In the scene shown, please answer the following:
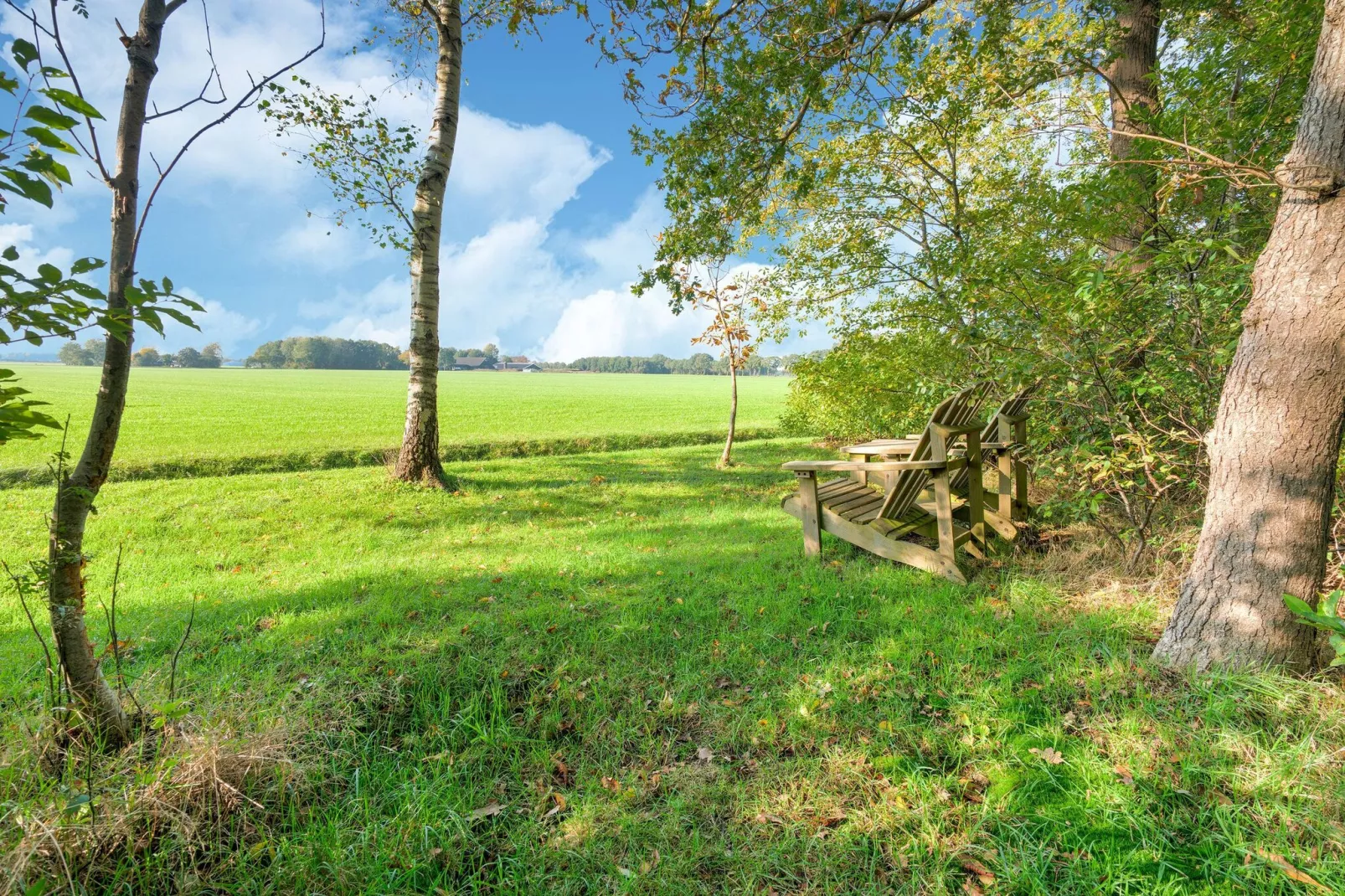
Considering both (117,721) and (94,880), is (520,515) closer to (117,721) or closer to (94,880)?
(117,721)

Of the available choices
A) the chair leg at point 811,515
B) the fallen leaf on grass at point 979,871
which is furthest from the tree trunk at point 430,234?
the fallen leaf on grass at point 979,871

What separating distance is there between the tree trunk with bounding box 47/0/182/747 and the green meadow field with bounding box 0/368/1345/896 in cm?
29

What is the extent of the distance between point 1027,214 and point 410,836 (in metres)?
8.34

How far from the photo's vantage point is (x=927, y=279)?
886cm

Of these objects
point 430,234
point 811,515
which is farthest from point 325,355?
point 811,515

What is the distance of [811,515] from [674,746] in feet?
9.48

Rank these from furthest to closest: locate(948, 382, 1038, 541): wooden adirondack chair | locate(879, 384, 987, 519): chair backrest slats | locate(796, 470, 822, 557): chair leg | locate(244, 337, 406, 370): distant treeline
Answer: locate(244, 337, 406, 370): distant treeline
locate(796, 470, 822, 557): chair leg
locate(948, 382, 1038, 541): wooden adirondack chair
locate(879, 384, 987, 519): chair backrest slats

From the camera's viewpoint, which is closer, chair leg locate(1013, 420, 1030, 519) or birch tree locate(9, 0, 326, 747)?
birch tree locate(9, 0, 326, 747)

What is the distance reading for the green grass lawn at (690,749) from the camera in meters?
1.89

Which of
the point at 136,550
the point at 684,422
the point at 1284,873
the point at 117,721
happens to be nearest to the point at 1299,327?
the point at 1284,873

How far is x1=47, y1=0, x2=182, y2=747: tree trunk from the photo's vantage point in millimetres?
2027

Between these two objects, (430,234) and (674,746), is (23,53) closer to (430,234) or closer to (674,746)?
(674,746)

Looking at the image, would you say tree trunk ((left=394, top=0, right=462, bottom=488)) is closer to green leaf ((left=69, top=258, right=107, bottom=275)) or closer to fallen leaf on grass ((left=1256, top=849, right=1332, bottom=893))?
green leaf ((left=69, top=258, right=107, bottom=275))

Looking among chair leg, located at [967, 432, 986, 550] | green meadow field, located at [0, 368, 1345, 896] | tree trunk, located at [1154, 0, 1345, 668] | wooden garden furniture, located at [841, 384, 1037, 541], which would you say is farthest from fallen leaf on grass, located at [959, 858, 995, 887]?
wooden garden furniture, located at [841, 384, 1037, 541]
